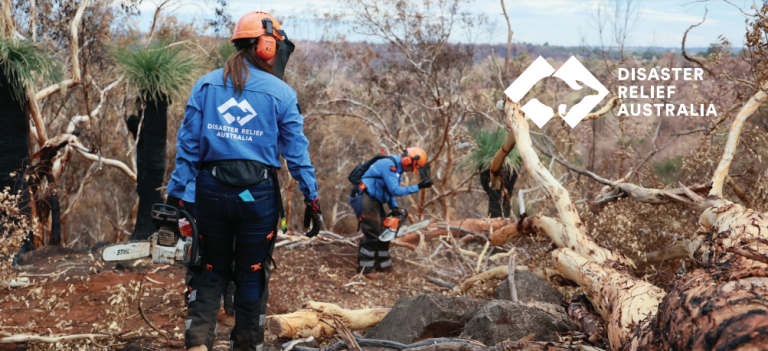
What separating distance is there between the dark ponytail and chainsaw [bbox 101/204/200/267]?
2.59ft

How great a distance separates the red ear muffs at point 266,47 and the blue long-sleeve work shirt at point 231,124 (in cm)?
11

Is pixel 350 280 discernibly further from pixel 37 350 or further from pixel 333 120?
pixel 333 120

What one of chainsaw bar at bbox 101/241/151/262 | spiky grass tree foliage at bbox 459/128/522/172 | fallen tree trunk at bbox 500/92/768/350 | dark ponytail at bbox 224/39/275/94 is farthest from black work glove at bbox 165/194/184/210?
spiky grass tree foliage at bbox 459/128/522/172

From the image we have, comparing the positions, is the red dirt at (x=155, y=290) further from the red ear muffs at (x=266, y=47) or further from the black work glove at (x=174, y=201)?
the red ear muffs at (x=266, y=47)

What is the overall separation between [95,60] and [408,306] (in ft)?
40.1

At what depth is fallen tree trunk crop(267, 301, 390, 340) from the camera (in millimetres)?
3801

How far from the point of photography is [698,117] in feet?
20.3

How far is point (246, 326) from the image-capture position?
3.05 m

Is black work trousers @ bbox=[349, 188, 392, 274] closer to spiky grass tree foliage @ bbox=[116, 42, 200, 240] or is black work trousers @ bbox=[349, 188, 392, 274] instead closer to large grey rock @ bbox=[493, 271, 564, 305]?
Answer: large grey rock @ bbox=[493, 271, 564, 305]

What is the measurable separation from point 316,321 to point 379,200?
275 cm

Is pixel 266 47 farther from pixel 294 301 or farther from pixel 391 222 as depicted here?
pixel 391 222

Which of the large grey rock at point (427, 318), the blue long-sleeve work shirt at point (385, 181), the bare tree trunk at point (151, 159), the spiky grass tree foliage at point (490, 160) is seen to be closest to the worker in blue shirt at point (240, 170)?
the large grey rock at point (427, 318)

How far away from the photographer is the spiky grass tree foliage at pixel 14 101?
23.4 ft

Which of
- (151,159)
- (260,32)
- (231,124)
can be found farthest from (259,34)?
(151,159)
